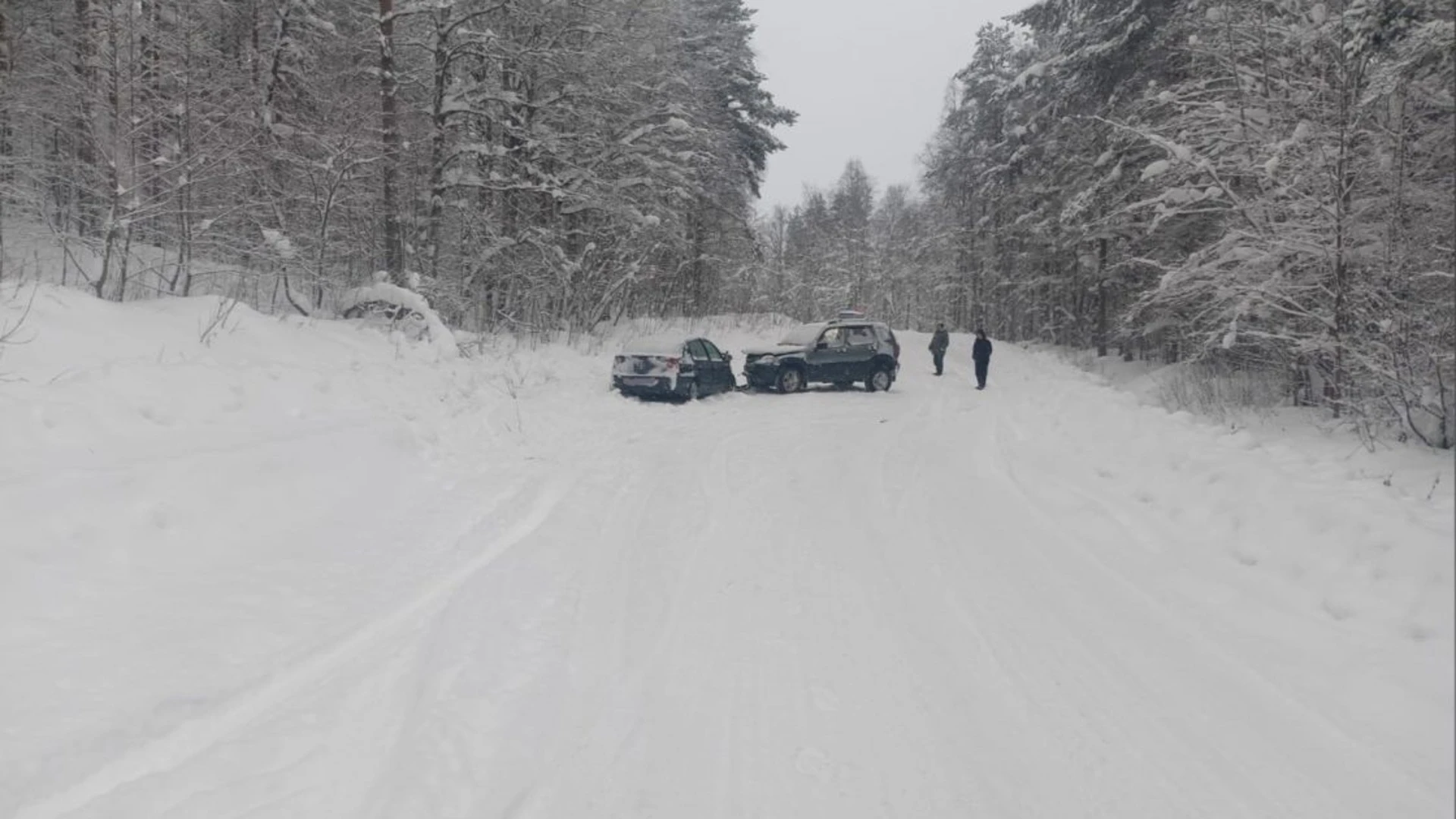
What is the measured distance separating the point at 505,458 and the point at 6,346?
5049 millimetres

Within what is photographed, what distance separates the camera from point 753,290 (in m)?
48.5

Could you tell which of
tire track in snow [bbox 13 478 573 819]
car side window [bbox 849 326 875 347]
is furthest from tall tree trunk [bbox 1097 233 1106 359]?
tire track in snow [bbox 13 478 573 819]

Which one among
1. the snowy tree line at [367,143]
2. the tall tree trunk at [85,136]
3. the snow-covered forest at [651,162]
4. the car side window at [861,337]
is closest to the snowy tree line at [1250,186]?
the snow-covered forest at [651,162]

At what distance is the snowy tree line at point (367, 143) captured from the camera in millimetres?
11781

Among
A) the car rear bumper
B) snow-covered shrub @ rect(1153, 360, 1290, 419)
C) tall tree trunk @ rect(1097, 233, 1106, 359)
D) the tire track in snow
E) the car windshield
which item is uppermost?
tall tree trunk @ rect(1097, 233, 1106, 359)

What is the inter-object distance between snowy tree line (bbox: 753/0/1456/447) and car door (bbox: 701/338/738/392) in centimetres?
894

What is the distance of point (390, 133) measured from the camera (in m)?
15.8

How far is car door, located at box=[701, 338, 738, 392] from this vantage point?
18469 millimetres

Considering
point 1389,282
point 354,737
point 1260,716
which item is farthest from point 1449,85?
point 354,737

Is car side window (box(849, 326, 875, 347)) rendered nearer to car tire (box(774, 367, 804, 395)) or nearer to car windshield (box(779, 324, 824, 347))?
car windshield (box(779, 324, 824, 347))

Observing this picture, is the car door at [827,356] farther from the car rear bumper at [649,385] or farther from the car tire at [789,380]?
the car rear bumper at [649,385]

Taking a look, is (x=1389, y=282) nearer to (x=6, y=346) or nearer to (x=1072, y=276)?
(x=6, y=346)

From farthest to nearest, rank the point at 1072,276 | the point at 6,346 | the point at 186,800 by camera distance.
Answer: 1. the point at 1072,276
2. the point at 6,346
3. the point at 186,800

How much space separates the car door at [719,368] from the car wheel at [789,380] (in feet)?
4.42
